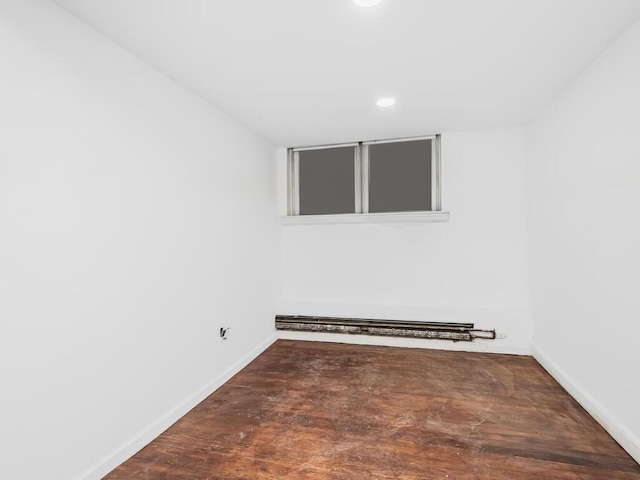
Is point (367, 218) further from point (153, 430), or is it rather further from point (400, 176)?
point (153, 430)

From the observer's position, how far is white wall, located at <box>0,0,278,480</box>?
1468mm

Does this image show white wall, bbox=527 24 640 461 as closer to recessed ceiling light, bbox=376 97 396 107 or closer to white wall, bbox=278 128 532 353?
white wall, bbox=278 128 532 353

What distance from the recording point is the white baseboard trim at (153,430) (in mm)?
1814

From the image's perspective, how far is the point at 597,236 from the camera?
2.28 meters

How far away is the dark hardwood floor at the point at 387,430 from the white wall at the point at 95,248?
0.37 metres

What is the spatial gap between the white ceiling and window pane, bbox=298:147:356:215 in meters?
1.25

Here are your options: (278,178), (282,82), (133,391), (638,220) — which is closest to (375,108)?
(282,82)

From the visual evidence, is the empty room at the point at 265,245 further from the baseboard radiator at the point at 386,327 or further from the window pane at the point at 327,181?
the window pane at the point at 327,181

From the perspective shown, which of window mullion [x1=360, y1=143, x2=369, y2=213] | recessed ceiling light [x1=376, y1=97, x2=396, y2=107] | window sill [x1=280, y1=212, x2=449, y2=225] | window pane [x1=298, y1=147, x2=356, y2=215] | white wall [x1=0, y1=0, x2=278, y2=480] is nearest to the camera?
white wall [x1=0, y1=0, x2=278, y2=480]

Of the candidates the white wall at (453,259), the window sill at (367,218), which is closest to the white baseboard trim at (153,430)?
the white wall at (453,259)

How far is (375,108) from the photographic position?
3.04 m

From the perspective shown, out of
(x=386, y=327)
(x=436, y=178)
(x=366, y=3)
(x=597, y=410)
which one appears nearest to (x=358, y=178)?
(x=436, y=178)

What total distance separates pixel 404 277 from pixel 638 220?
2.35m

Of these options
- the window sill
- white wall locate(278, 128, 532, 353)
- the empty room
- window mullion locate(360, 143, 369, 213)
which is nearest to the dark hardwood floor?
the empty room
